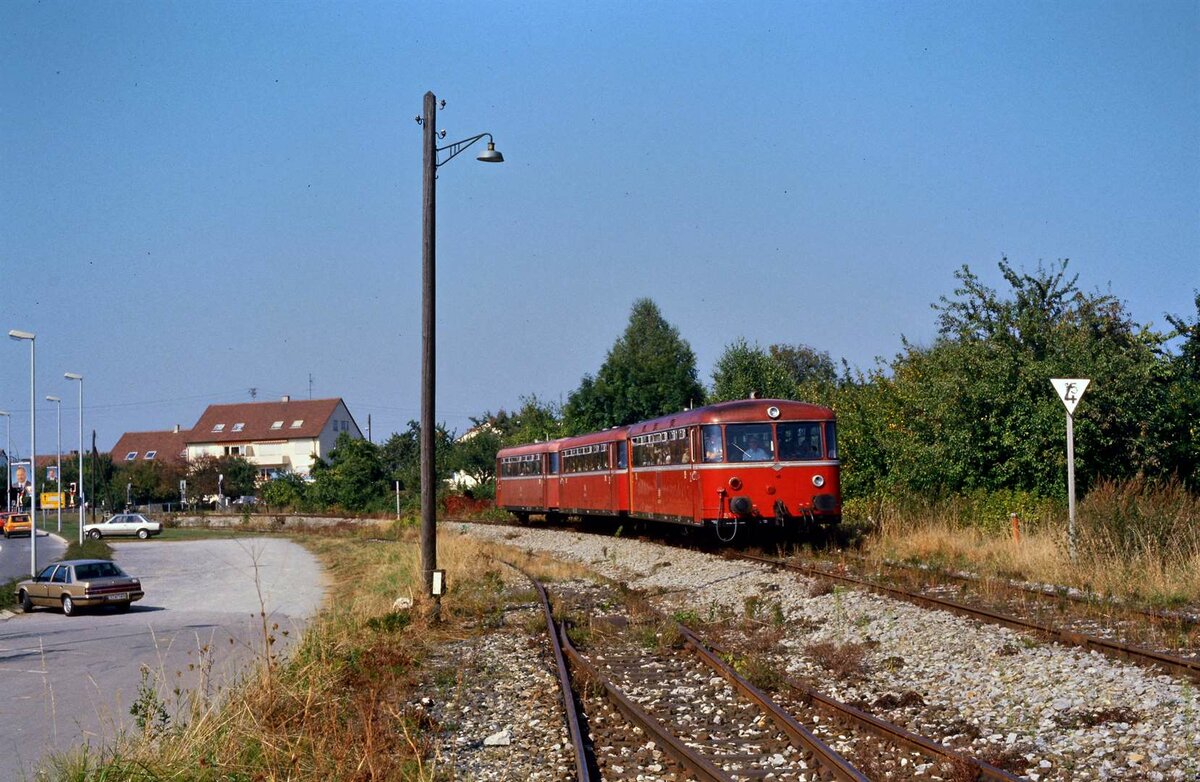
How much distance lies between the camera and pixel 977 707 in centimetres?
873

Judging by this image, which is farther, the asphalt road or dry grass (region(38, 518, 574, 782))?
the asphalt road

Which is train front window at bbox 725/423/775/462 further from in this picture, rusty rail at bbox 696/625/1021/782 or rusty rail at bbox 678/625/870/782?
rusty rail at bbox 696/625/1021/782

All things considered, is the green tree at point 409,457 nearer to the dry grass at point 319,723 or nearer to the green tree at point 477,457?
the green tree at point 477,457

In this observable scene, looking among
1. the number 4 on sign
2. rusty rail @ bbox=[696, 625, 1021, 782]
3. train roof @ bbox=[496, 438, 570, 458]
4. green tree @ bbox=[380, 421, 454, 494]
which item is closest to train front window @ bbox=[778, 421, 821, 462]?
the number 4 on sign

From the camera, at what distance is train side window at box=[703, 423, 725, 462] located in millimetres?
21625

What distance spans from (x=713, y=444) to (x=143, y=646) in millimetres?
10445

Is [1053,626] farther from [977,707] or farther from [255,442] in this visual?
[255,442]

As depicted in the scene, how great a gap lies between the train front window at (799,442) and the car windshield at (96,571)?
15.8 meters

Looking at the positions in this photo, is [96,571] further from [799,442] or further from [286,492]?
[286,492]

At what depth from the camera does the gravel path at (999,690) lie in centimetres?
726

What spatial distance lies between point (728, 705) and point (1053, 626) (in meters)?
4.05

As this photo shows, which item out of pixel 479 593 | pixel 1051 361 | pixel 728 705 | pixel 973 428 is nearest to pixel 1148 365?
pixel 1051 361

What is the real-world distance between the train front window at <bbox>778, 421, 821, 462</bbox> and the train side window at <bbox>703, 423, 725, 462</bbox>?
3.74ft

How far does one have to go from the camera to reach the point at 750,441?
21766 millimetres
